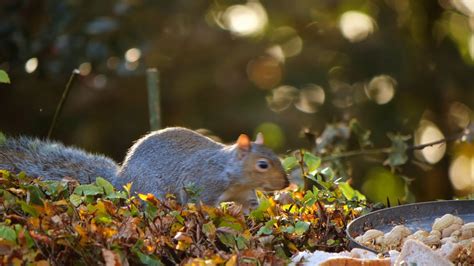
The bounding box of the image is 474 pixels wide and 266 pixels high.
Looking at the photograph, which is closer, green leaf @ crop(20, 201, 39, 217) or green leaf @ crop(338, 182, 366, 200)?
green leaf @ crop(20, 201, 39, 217)

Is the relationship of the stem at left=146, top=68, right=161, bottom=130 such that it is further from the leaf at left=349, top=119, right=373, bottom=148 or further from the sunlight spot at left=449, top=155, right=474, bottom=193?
the sunlight spot at left=449, top=155, right=474, bottom=193

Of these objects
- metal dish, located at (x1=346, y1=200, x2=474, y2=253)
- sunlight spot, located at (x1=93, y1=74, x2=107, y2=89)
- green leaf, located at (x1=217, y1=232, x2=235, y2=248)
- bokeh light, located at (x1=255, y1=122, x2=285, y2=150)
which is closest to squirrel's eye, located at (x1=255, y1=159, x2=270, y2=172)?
metal dish, located at (x1=346, y1=200, x2=474, y2=253)

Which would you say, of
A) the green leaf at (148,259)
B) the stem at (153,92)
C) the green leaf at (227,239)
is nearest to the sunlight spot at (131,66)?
the stem at (153,92)

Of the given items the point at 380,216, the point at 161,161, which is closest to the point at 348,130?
the point at 161,161

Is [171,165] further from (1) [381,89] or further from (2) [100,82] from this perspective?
(1) [381,89]

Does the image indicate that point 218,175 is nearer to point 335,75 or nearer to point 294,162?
point 294,162

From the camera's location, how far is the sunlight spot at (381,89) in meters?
6.07

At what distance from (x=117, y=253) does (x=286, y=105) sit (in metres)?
4.34

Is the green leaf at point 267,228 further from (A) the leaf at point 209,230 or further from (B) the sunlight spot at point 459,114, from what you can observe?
(B) the sunlight spot at point 459,114

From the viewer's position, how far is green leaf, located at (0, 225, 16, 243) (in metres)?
1.98

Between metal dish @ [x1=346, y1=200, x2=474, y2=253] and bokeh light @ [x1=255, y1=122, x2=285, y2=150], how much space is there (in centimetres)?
326

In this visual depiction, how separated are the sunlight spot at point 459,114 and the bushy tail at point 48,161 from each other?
10.1ft

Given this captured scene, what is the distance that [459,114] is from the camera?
6098 millimetres

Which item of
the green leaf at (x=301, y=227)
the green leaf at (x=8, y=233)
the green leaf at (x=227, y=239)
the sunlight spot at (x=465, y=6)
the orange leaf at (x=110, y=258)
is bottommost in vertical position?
the sunlight spot at (x=465, y=6)
